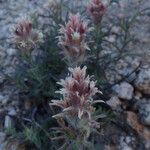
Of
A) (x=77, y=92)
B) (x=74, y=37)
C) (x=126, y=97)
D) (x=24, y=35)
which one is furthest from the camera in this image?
(x=126, y=97)

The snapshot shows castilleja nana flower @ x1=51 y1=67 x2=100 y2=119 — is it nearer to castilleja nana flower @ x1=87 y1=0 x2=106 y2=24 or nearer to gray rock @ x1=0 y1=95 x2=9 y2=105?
castilleja nana flower @ x1=87 y1=0 x2=106 y2=24

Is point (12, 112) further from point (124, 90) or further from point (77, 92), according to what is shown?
point (77, 92)

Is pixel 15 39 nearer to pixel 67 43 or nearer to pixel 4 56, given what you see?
pixel 67 43

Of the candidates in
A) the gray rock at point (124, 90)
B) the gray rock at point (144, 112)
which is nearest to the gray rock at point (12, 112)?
the gray rock at point (124, 90)

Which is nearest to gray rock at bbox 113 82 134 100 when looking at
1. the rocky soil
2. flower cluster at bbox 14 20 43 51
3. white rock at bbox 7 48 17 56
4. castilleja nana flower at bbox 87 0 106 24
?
the rocky soil

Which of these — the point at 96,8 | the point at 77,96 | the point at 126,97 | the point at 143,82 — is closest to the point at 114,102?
the point at 126,97

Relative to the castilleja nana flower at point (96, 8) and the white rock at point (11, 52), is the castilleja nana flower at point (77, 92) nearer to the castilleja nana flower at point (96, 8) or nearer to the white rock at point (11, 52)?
the castilleja nana flower at point (96, 8)

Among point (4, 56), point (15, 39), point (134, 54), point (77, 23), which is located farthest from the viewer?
point (4, 56)

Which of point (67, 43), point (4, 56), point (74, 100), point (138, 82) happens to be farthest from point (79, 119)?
point (4, 56)
